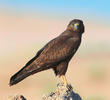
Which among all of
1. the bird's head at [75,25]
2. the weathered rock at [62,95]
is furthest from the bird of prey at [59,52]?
the weathered rock at [62,95]

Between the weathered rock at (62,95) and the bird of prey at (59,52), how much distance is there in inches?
59.1

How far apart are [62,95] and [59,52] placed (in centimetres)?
284

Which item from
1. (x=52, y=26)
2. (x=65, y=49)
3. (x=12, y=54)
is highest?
(x=65, y=49)

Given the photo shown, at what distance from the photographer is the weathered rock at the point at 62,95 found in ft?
52.9

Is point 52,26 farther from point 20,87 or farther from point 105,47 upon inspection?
point 20,87

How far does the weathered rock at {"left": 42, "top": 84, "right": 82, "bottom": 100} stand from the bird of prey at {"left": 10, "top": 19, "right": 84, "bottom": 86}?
150cm

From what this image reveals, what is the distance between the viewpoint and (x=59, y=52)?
19125 millimetres

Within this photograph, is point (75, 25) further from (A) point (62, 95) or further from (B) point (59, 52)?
(A) point (62, 95)

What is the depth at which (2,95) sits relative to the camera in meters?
30.5

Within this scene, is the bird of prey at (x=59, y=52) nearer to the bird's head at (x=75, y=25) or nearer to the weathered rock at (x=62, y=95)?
the bird's head at (x=75, y=25)

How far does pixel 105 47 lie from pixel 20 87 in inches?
571

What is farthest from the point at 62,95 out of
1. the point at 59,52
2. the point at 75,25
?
the point at 75,25

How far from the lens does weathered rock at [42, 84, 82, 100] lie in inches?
635

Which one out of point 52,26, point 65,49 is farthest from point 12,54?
point 52,26
